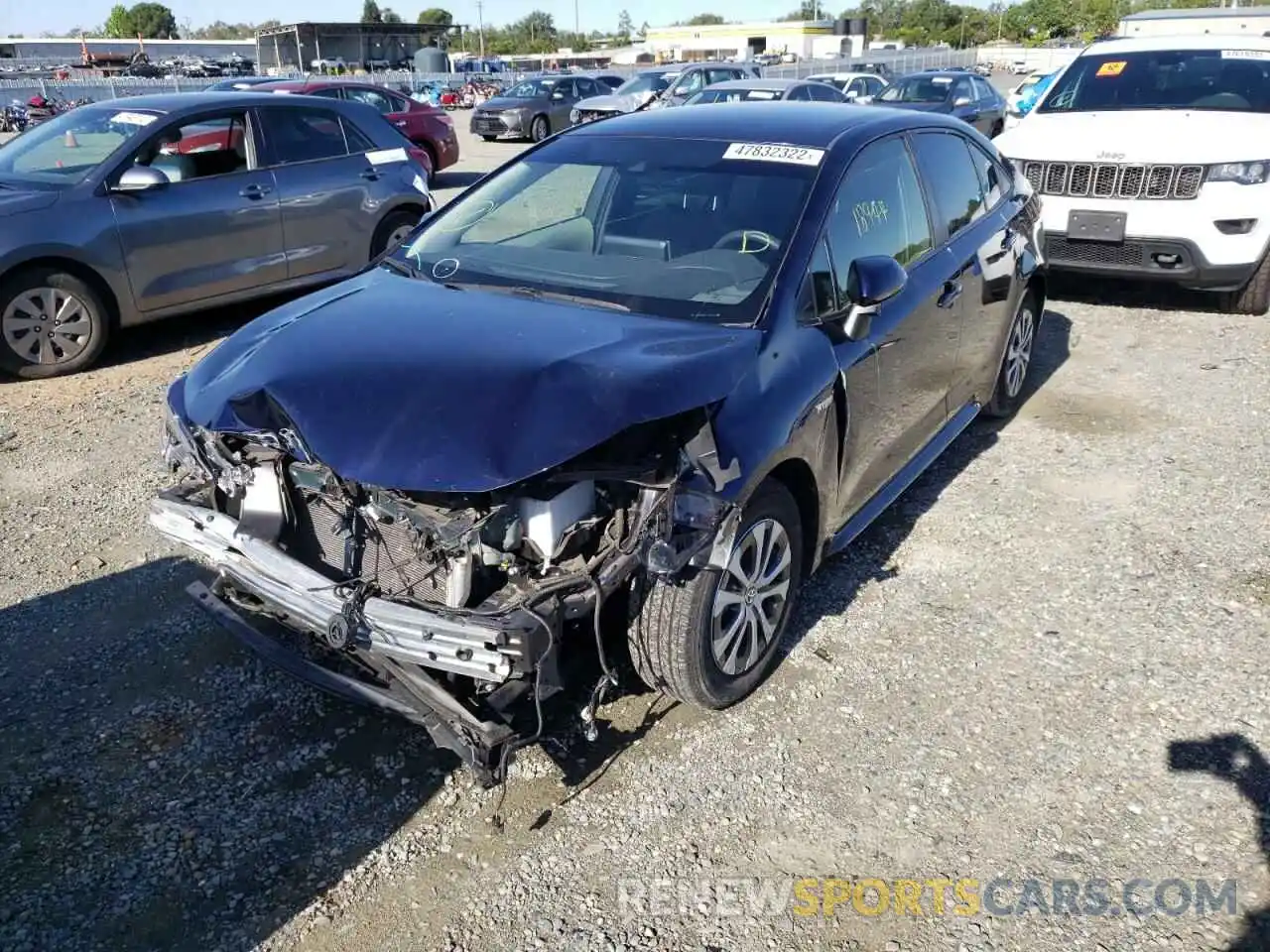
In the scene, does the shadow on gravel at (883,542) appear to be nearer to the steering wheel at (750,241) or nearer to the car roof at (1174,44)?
the steering wheel at (750,241)

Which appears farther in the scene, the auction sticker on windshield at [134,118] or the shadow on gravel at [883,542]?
the auction sticker on windshield at [134,118]

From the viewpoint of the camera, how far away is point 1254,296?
7.55 meters

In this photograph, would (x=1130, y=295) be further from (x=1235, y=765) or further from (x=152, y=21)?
(x=152, y=21)

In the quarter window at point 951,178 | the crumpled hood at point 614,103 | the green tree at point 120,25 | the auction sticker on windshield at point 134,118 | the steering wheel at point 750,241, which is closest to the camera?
the steering wheel at point 750,241

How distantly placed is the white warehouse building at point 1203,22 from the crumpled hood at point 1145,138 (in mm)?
7158

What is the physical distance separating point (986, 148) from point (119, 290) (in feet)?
17.9

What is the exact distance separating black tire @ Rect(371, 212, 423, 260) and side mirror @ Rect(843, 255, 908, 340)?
5.50m

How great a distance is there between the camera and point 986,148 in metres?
5.29

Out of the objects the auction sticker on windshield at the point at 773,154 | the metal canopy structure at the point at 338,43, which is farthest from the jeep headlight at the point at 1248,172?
the metal canopy structure at the point at 338,43

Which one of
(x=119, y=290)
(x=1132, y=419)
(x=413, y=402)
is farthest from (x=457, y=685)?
(x=119, y=290)

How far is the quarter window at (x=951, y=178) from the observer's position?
14.5 ft

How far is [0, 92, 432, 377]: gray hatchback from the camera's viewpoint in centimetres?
631

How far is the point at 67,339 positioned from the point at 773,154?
5050 millimetres

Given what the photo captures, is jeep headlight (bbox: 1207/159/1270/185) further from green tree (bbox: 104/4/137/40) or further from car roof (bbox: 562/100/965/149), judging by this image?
green tree (bbox: 104/4/137/40)
